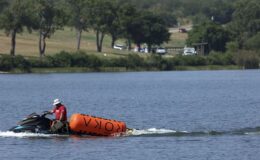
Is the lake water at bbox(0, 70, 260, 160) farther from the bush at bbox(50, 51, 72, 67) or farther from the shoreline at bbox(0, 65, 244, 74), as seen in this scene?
the bush at bbox(50, 51, 72, 67)

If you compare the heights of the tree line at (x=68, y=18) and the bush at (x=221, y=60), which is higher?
the tree line at (x=68, y=18)

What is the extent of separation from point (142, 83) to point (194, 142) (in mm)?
70601

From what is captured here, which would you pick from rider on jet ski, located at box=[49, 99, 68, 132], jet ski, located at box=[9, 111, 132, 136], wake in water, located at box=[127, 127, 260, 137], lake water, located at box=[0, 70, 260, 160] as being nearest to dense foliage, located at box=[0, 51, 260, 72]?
lake water, located at box=[0, 70, 260, 160]

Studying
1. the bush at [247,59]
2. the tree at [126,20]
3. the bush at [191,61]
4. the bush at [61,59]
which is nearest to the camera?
the bush at [61,59]

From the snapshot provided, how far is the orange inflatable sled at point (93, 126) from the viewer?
4869cm

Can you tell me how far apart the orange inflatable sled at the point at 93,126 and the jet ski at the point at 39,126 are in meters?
0.55

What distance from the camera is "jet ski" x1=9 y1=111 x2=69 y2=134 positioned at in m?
48.6

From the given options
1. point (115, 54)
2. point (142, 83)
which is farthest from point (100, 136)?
point (115, 54)

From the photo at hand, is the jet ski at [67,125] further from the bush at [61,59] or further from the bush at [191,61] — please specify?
the bush at [191,61]

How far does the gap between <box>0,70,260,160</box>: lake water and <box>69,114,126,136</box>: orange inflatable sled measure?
Answer: 0.49 m

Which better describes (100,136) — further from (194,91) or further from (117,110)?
(194,91)

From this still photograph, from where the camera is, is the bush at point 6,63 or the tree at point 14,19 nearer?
the bush at point 6,63

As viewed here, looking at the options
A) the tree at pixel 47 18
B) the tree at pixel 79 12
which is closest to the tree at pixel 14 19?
the tree at pixel 47 18

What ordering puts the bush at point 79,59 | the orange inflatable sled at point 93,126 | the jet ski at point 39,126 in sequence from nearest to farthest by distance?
1. the jet ski at point 39,126
2. the orange inflatable sled at point 93,126
3. the bush at point 79,59
